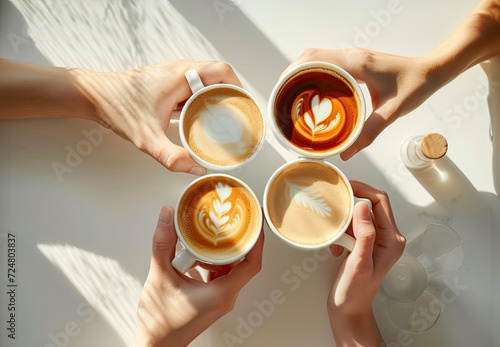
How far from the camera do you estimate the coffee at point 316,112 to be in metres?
0.90

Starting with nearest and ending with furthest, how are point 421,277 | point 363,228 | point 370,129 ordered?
point 363,228
point 370,129
point 421,277

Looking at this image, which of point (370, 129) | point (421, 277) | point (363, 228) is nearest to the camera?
point (363, 228)

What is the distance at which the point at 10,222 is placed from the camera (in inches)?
44.5

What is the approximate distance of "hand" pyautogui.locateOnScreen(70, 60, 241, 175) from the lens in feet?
3.26

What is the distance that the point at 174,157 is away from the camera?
91 cm

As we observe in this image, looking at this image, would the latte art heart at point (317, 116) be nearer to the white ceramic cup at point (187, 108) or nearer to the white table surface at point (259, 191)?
the white ceramic cup at point (187, 108)

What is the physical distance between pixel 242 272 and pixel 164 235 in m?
0.22

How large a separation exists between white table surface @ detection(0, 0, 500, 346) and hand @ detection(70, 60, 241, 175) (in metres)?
0.12

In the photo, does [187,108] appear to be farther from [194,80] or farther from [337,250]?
[337,250]

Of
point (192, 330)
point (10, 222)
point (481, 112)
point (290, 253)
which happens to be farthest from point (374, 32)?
point (10, 222)
